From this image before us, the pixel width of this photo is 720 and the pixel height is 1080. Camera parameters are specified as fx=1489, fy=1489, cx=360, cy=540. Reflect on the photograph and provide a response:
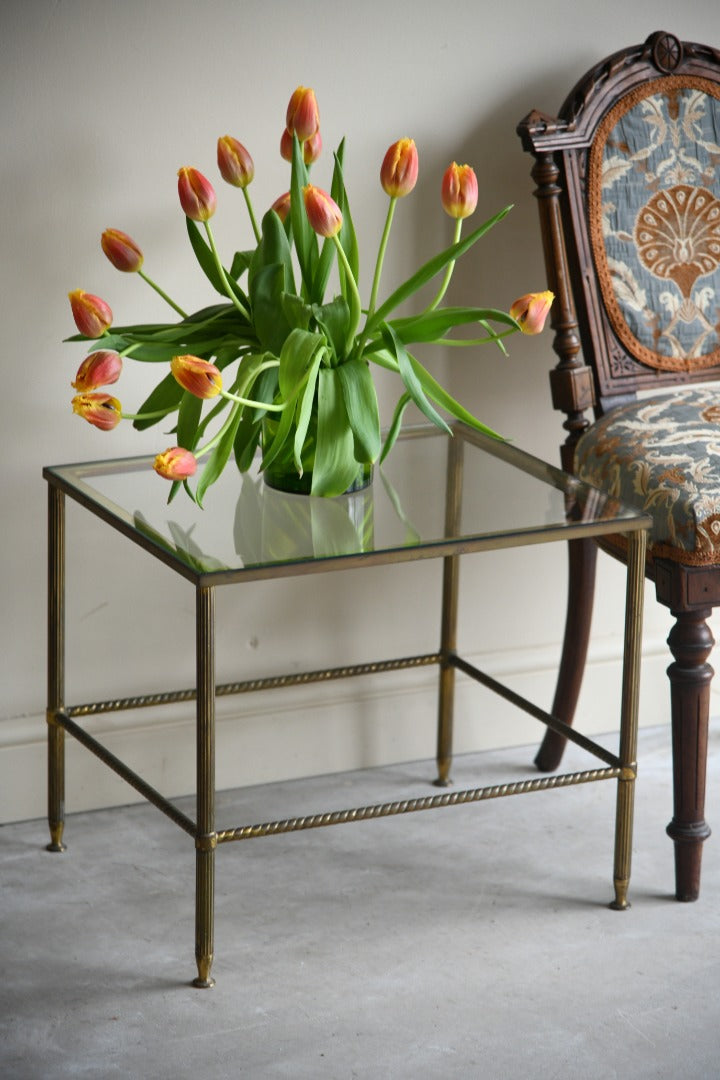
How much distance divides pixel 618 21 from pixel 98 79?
0.70 m

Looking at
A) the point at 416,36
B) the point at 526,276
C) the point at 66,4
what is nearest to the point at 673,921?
the point at 526,276

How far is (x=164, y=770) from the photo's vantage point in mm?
2004

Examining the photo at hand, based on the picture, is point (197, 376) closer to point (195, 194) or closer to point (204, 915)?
point (195, 194)

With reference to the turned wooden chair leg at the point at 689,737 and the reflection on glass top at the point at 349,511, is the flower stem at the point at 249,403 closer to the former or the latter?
the reflection on glass top at the point at 349,511

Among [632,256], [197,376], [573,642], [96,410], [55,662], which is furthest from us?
[573,642]

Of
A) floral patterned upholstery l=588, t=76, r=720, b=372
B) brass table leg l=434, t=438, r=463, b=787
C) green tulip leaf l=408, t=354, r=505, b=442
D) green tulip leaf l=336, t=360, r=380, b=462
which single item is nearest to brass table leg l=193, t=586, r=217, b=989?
green tulip leaf l=336, t=360, r=380, b=462

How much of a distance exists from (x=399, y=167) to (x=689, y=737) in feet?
2.32

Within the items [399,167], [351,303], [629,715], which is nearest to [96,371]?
[351,303]

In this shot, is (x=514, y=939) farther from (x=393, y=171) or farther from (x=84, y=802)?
(x=393, y=171)

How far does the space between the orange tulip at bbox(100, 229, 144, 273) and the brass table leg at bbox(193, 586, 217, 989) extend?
1.33ft

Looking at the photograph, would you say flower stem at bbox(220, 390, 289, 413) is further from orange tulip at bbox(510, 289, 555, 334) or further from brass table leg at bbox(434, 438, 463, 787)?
brass table leg at bbox(434, 438, 463, 787)

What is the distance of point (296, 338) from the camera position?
1.52m

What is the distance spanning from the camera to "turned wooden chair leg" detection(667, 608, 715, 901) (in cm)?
165

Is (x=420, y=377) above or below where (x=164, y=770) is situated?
above
